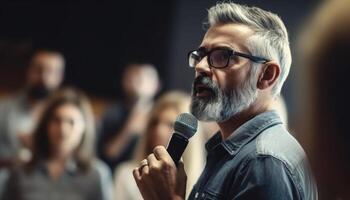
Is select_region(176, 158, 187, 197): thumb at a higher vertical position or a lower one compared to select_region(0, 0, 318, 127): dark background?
higher

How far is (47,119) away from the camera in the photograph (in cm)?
261

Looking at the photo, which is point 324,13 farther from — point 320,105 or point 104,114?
point 104,114

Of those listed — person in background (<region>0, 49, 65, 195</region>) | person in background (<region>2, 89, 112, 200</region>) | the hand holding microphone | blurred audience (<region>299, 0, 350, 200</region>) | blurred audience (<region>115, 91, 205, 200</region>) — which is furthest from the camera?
person in background (<region>0, 49, 65, 195</region>)

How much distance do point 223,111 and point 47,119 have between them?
5.34 ft

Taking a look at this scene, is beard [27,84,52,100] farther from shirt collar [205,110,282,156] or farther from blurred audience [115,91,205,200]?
shirt collar [205,110,282,156]

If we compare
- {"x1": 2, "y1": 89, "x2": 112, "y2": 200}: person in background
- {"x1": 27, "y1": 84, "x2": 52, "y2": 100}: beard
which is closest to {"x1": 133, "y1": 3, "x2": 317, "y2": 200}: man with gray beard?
{"x1": 2, "y1": 89, "x2": 112, "y2": 200}: person in background

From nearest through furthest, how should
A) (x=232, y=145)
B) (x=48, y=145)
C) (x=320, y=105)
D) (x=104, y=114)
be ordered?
(x=320, y=105)
(x=232, y=145)
(x=48, y=145)
(x=104, y=114)

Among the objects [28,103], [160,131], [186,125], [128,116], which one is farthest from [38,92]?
[186,125]

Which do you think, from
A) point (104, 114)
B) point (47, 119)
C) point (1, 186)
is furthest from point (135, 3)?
point (1, 186)

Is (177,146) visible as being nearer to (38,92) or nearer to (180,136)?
(180,136)

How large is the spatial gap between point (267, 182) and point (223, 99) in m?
0.24

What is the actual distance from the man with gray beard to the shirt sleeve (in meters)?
0.04

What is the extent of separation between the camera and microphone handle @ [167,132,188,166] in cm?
108

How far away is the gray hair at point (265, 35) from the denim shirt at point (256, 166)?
0.32 ft
